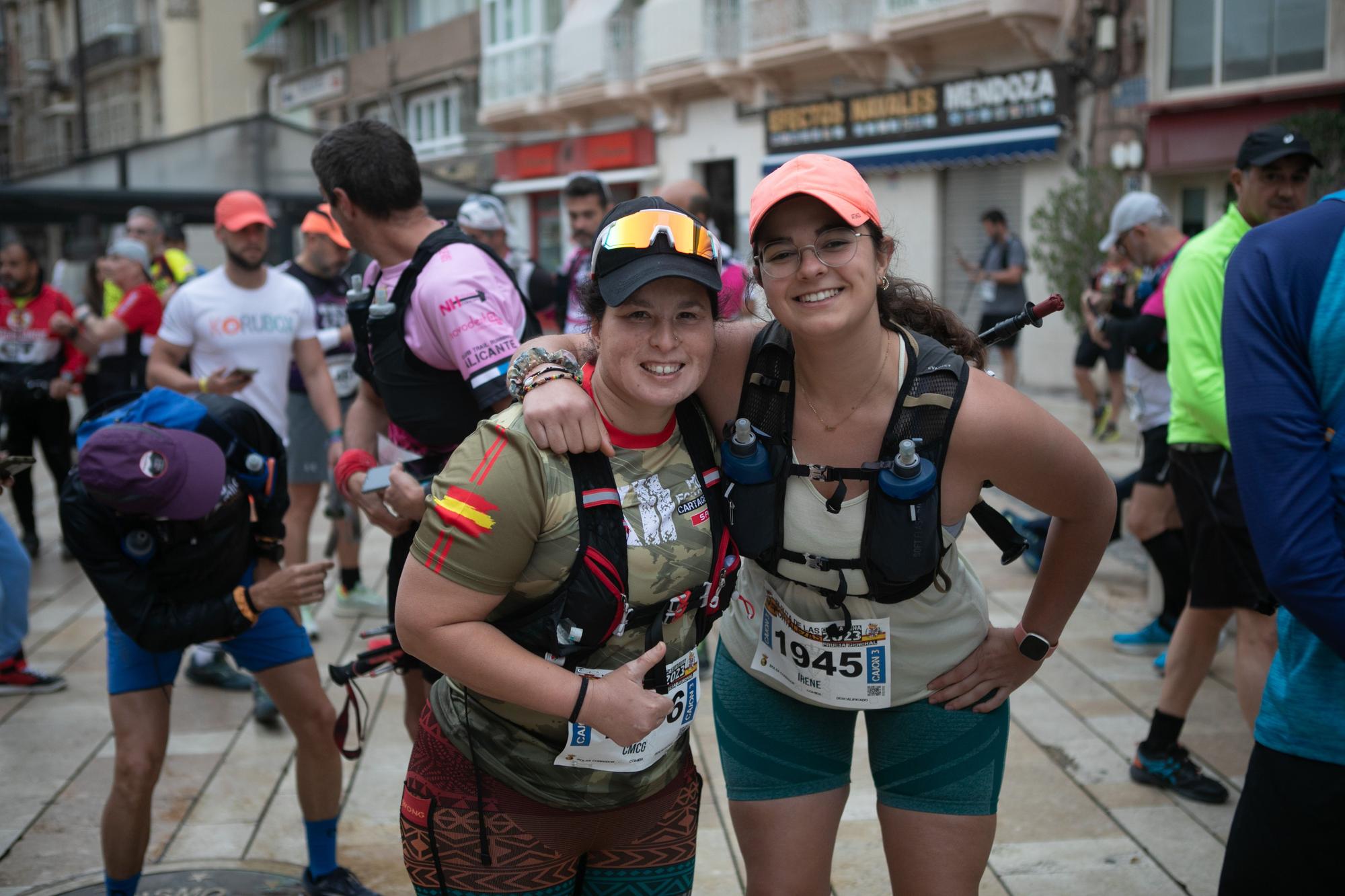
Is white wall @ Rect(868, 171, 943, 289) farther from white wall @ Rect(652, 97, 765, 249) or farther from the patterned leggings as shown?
the patterned leggings

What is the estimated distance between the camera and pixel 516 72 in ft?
98.9

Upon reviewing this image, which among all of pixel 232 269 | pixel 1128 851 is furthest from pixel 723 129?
pixel 1128 851

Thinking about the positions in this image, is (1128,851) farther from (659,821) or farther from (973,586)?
(659,821)

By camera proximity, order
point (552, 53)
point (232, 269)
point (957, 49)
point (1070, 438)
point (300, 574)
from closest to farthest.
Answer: point (1070, 438), point (300, 574), point (232, 269), point (957, 49), point (552, 53)

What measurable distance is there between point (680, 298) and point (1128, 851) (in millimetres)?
2566

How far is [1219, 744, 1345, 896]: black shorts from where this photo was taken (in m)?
1.91

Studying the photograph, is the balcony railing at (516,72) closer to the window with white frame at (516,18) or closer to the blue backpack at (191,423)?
the window with white frame at (516,18)

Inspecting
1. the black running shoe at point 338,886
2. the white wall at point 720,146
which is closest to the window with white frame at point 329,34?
the white wall at point 720,146

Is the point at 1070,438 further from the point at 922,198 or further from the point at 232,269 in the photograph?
the point at 922,198

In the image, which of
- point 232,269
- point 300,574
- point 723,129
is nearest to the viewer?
point 300,574

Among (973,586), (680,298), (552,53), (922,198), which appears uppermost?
(552,53)

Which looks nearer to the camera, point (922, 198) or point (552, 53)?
point (922, 198)

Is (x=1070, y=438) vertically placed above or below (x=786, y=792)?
above

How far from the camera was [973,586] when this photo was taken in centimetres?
254
